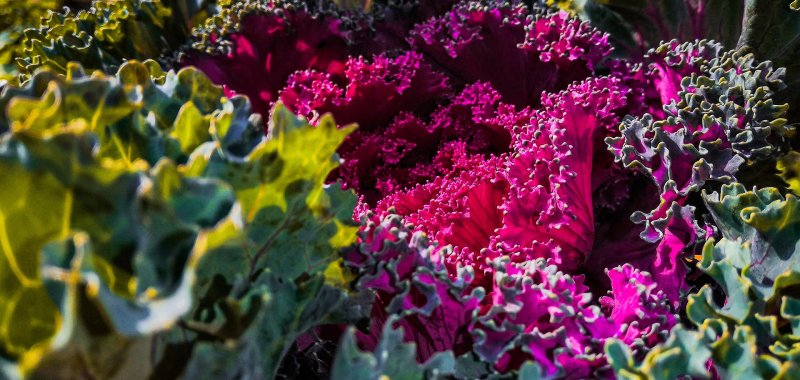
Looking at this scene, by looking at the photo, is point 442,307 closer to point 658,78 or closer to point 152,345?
point 152,345

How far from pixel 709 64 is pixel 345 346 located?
136cm

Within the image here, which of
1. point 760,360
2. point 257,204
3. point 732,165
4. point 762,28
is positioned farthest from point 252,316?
point 762,28

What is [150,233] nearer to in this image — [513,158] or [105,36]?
[513,158]

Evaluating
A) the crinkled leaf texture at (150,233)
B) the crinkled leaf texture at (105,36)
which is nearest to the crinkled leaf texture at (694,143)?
the crinkled leaf texture at (150,233)

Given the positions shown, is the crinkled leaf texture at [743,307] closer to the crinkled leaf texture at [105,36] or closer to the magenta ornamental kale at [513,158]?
the magenta ornamental kale at [513,158]

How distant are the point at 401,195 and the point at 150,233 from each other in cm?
99

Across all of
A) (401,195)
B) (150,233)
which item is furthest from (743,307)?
(150,233)

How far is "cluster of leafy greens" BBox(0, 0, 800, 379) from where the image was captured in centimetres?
71

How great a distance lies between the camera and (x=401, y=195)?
1627 millimetres

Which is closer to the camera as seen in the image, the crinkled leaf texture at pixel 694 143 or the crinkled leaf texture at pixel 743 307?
the crinkled leaf texture at pixel 743 307

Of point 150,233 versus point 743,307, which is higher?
point 150,233

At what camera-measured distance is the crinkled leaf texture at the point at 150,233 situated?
625 mm

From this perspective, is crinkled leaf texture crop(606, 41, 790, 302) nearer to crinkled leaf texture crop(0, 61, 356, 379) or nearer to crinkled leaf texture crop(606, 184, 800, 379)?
crinkled leaf texture crop(606, 184, 800, 379)

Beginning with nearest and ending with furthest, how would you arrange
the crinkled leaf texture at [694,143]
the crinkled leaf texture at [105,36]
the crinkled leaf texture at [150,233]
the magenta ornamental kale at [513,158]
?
the crinkled leaf texture at [150,233]
the magenta ornamental kale at [513,158]
the crinkled leaf texture at [694,143]
the crinkled leaf texture at [105,36]
